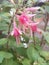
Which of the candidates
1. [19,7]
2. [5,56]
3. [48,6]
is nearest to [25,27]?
[19,7]

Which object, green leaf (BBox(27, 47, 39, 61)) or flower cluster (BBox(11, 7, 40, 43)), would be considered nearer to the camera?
flower cluster (BBox(11, 7, 40, 43))

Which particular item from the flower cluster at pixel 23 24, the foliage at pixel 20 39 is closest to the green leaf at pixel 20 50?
the foliage at pixel 20 39

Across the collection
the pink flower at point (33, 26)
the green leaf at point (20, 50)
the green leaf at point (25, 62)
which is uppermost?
the pink flower at point (33, 26)

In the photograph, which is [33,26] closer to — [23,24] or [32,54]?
[23,24]

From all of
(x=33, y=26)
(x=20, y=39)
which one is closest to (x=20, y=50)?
(x=20, y=39)

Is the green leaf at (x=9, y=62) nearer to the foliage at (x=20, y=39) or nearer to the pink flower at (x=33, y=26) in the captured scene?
the foliage at (x=20, y=39)

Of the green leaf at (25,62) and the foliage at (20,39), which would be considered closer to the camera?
the foliage at (20,39)

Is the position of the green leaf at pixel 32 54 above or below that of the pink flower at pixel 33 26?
below

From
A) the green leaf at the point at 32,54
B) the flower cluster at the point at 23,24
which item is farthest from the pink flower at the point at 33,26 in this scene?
the green leaf at the point at 32,54

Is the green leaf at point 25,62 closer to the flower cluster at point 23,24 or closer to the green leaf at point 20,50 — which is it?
the green leaf at point 20,50

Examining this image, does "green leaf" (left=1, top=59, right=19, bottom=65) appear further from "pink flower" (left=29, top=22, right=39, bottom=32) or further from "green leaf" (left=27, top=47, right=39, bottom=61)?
"pink flower" (left=29, top=22, right=39, bottom=32)

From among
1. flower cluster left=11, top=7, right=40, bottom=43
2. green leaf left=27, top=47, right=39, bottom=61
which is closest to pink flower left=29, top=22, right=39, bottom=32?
flower cluster left=11, top=7, right=40, bottom=43

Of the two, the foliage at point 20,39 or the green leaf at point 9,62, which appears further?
the green leaf at point 9,62

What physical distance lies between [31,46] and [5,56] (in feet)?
0.53
